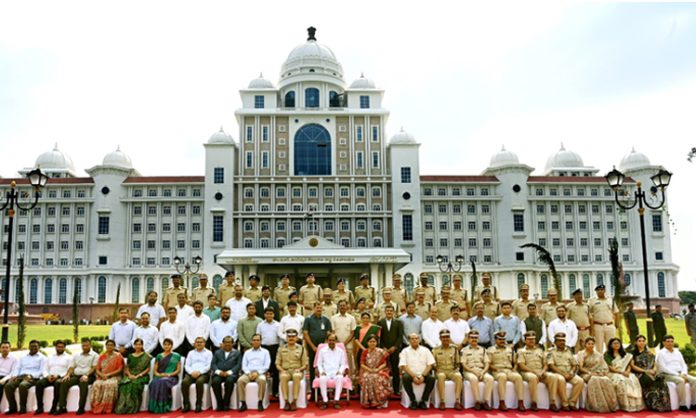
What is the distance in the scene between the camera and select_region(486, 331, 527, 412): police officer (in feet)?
34.5

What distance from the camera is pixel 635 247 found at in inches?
2328

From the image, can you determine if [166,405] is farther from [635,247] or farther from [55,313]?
[635,247]

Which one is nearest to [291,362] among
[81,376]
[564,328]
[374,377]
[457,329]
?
[374,377]

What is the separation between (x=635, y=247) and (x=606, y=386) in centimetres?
5381

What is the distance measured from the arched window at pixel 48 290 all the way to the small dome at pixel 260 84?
2520cm

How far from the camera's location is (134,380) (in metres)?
10.6

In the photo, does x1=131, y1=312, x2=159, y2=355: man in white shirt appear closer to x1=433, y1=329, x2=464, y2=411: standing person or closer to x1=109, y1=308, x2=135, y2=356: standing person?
x1=109, y1=308, x2=135, y2=356: standing person

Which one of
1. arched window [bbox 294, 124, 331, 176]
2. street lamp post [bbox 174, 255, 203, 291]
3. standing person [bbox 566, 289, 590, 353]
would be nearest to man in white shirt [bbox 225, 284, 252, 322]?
standing person [bbox 566, 289, 590, 353]

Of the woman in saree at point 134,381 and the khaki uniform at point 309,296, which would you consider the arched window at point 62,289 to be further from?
the woman in saree at point 134,381

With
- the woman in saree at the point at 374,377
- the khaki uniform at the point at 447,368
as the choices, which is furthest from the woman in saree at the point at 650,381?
the woman in saree at the point at 374,377

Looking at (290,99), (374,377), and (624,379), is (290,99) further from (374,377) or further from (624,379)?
(624,379)

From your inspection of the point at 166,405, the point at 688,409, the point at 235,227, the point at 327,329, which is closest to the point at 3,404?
the point at 166,405

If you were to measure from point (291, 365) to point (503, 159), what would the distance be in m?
51.9

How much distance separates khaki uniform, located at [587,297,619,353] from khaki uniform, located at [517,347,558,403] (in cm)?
247
